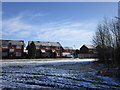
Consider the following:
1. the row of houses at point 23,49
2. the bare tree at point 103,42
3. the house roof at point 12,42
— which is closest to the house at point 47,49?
the row of houses at point 23,49

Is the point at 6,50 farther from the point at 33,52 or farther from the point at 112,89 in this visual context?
the point at 112,89

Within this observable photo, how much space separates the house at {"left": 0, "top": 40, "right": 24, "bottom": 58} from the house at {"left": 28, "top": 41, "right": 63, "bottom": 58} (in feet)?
14.8

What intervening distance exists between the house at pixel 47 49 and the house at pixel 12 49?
452 centimetres

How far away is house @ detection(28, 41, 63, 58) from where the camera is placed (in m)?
41.4

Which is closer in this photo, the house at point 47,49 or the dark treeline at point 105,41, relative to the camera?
the dark treeline at point 105,41

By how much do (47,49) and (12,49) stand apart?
38.6 feet

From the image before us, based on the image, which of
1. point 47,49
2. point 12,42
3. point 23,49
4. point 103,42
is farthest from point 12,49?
point 103,42

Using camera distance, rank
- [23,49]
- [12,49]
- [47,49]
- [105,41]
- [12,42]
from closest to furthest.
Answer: [105,41]
[12,49]
[12,42]
[23,49]
[47,49]

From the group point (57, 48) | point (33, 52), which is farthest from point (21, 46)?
point (57, 48)

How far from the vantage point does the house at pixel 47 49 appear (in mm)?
41438

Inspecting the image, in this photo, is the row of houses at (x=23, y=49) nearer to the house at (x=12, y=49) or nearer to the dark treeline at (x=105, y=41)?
the house at (x=12, y=49)

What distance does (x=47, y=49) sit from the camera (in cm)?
4291

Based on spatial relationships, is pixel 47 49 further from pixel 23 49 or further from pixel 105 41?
pixel 105 41

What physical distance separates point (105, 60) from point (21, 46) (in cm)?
2902
